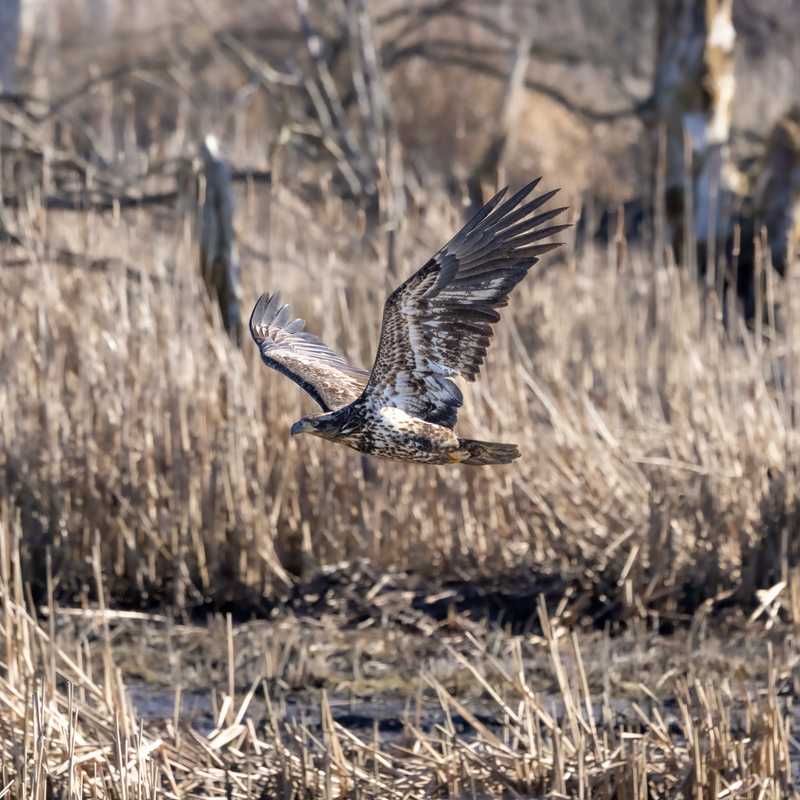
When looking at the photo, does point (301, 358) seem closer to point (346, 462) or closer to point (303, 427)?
point (303, 427)

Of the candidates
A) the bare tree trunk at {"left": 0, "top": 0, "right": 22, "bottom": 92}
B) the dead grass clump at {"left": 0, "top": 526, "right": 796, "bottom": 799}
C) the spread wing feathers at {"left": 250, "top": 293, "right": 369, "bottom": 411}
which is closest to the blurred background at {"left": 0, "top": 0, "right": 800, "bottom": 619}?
the spread wing feathers at {"left": 250, "top": 293, "right": 369, "bottom": 411}

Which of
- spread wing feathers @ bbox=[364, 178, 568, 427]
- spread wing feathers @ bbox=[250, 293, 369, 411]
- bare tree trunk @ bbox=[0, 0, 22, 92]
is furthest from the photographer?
bare tree trunk @ bbox=[0, 0, 22, 92]

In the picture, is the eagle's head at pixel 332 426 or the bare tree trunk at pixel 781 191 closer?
the eagle's head at pixel 332 426

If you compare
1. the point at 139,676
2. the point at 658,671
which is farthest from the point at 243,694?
the point at 658,671

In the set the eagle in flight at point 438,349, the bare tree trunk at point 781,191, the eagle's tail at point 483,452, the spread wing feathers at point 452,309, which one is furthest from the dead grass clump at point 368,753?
the bare tree trunk at point 781,191

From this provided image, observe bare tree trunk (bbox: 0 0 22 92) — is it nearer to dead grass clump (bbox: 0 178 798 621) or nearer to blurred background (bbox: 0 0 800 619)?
blurred background (bbox: 0 0 800 619)

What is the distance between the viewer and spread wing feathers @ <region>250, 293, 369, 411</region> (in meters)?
4.49

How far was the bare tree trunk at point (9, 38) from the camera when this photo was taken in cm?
1170

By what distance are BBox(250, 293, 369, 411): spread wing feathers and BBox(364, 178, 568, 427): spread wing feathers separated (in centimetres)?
28

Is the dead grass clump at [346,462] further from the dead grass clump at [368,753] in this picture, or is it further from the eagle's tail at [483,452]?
the eagle's tail at [483,452]

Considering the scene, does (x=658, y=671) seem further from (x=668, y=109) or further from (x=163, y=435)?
(x=668, y=109)

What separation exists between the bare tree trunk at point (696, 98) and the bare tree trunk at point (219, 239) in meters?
3.83

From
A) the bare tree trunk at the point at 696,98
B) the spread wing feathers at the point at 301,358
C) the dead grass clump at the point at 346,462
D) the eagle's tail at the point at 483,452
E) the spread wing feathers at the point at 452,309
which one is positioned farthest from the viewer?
the bare tree trunk at the point at 696,98

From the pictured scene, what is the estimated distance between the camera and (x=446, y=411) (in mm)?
4246
